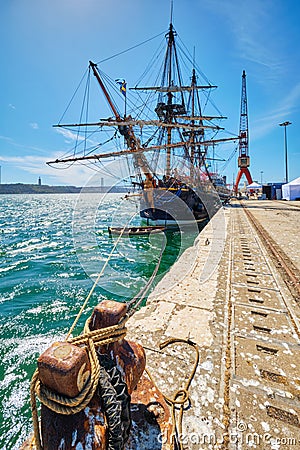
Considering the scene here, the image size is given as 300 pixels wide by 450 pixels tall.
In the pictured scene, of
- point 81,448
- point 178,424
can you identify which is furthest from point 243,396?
point 81,448

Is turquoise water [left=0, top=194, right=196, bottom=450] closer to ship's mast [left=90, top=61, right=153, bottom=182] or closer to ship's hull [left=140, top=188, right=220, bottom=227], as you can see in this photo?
ship's hull [left=140, top=188, right=220, bottom=227]

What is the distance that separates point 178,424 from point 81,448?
3.12 ft

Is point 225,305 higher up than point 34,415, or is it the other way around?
point 34,415

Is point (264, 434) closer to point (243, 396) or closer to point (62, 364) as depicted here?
point (243, 396)

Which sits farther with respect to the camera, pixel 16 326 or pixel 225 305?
pixel 16 326

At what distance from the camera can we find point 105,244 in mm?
15234

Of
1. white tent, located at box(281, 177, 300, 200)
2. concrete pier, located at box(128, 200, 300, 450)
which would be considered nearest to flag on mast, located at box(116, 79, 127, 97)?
concrete pier, located at box(128, 200, 300, 450)

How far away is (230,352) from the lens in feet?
8.18

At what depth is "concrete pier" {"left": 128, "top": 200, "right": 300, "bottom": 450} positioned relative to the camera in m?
1.69

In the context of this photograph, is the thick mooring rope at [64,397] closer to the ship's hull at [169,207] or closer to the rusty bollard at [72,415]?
the rusty bollard at [72,415]

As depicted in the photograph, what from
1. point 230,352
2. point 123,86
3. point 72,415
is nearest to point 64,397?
point 72,415

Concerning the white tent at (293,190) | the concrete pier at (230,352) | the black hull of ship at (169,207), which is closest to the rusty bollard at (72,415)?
the concrete pier at (230,352)

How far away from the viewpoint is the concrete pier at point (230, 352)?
1.69 metres

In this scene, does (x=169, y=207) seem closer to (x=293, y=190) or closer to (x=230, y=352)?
(x=230, y=352)
